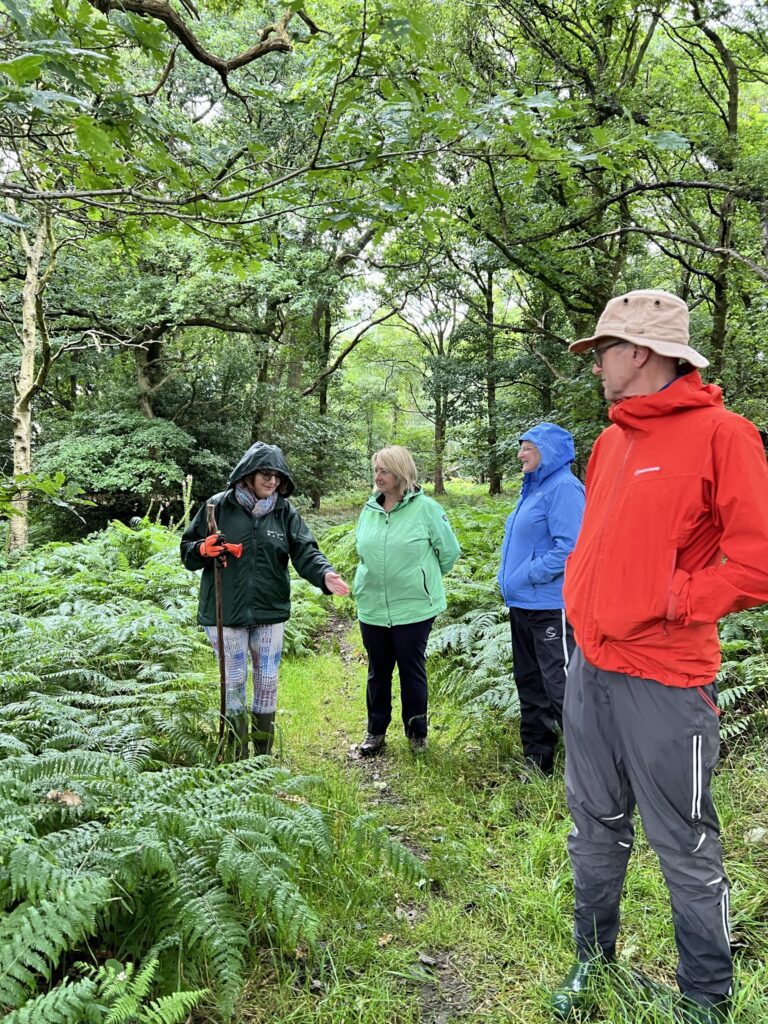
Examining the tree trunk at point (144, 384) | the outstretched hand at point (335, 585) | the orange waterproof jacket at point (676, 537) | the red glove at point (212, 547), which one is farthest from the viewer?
the tree trunk at point (144, 384)

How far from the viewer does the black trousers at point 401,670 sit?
4266 mm

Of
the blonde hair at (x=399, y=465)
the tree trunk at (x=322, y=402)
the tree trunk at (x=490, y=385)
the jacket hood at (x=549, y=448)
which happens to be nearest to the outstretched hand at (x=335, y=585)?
the blonde hair at (x=399, y=465)

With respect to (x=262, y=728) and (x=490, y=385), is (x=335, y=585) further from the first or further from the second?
(x=490, y=385)

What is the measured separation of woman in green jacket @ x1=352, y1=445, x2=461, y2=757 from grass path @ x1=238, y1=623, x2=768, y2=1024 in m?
0.48

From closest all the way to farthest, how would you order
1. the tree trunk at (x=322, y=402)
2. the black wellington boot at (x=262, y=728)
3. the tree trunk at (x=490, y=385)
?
the black wellington boot at (x=262, y=728)
the tree trunk at (x=490, y=385)
the tree trunk at (x=322, y=402)

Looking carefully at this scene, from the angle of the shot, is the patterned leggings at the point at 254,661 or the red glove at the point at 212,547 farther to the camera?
the patterned leggings at the point at 254,661

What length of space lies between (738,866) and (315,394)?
17780 mm

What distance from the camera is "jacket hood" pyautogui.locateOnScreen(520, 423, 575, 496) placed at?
12.3 ft

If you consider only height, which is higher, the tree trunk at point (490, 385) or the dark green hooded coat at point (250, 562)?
the tree trunk at point (490, 385)

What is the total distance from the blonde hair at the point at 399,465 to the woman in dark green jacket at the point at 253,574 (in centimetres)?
69

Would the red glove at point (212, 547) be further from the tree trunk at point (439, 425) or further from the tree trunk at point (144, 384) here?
the tree trunk at point (439, 425)

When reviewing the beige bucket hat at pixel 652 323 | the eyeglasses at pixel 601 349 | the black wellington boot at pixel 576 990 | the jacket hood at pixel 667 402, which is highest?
the beige bucket hat at pixel 652 323

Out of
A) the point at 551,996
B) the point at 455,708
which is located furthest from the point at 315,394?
the point at 551,996

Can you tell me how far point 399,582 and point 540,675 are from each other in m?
1.14
